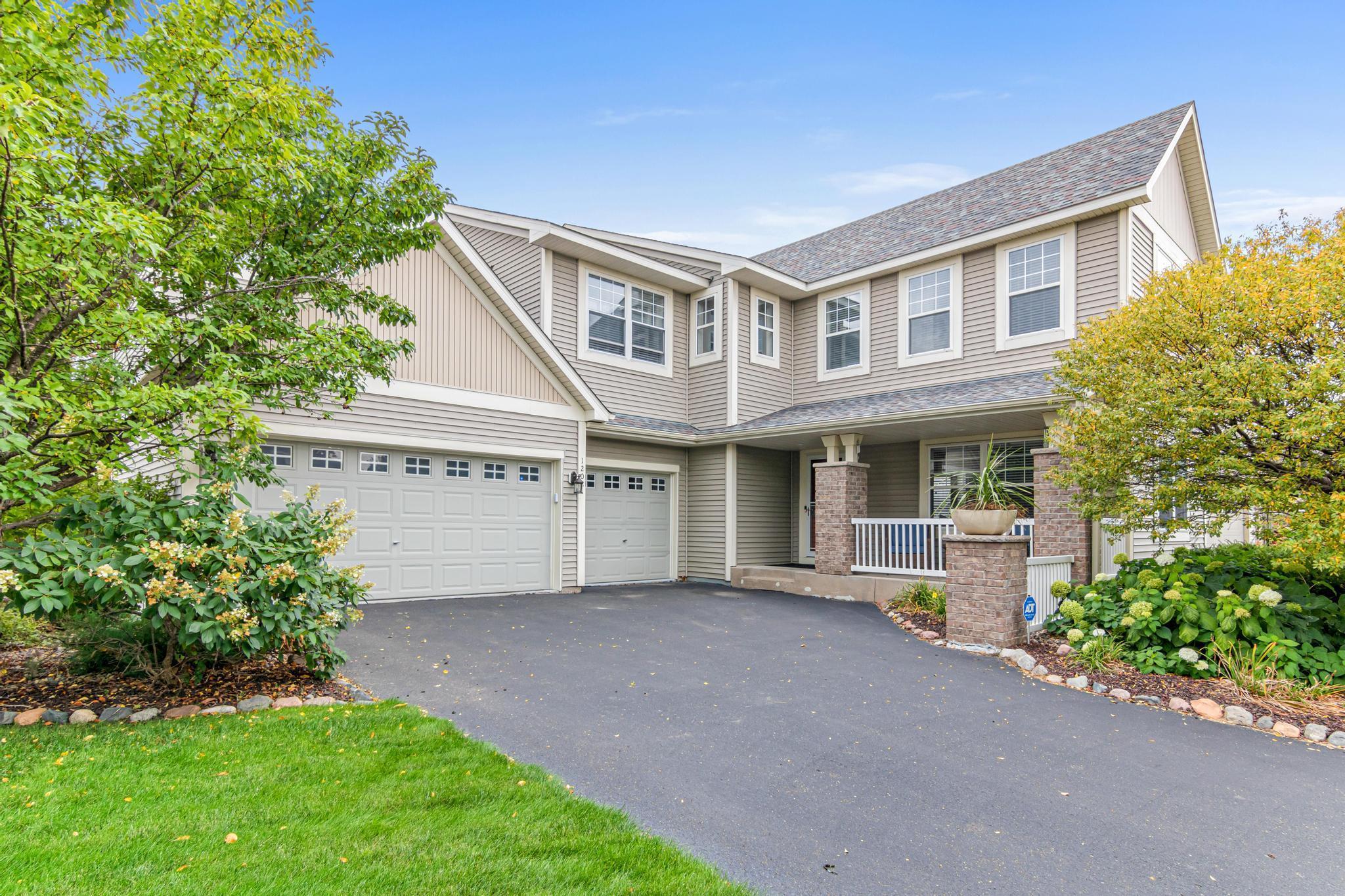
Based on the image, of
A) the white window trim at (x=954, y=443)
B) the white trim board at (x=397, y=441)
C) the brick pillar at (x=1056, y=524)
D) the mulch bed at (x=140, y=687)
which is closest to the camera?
the mulch bed at (x=140, y=687)

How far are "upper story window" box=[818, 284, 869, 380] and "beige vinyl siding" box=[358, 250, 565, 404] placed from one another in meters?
5.90

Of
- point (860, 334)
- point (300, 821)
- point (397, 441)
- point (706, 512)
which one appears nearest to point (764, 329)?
point (860, 334)

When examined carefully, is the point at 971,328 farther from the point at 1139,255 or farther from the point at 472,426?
the point at 472,426

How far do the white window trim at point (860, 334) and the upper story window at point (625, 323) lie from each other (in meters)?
3.10

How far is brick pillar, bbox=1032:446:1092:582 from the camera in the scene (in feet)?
29.7

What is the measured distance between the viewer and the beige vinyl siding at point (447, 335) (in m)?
9.89

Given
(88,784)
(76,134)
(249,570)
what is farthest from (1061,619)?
(76,134)

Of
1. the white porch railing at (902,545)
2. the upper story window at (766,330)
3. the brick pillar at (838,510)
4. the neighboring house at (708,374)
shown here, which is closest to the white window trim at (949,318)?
the neighboring house at (708,374)

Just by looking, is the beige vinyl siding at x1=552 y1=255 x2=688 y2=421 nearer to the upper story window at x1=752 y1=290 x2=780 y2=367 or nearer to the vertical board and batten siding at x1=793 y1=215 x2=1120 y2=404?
the upper story window at x1=752 y1=290 x2=780 y2=367

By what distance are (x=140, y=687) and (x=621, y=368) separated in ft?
30.1

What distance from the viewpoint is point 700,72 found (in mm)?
15039

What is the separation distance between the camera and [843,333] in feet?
44.9

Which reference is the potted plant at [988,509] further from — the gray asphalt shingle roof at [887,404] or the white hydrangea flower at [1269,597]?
the white hydrangea flower at [1269,597]

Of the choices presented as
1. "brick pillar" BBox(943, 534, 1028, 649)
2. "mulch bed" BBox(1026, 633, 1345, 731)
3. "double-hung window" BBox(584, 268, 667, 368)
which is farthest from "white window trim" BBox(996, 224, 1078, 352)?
"double-hung window" BBox(584, 268, 667, 368)
